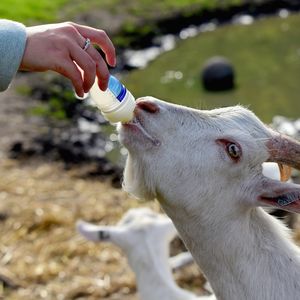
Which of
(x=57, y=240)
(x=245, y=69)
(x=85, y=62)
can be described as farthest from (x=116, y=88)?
(x=245, y=69)

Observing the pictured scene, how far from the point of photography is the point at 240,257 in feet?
11.2

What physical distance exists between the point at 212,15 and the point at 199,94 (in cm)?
447

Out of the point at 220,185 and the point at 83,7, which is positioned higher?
the point at 220,185

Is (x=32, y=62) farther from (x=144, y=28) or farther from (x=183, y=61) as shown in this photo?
(x=144, y=28)

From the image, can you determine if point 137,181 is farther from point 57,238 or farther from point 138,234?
point 57,238

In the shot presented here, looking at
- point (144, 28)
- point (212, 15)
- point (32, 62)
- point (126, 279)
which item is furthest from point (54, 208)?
point (212, 15)

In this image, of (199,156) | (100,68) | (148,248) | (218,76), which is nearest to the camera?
(100,68)

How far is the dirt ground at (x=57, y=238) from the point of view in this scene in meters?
6.55

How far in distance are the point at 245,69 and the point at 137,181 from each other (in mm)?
10055

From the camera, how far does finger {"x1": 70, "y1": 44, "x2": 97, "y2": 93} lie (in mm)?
2764

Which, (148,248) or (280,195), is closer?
(280,195)

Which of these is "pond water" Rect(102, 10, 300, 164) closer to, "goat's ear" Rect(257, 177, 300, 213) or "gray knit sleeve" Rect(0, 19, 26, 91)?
"goat's ear" Rect(257, 177, 300, 213)

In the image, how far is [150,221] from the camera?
5758mm

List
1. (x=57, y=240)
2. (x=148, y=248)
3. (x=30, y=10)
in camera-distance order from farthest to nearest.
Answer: (x=30, y=10)
(x=57, y=240)
(x=148, y=248)
